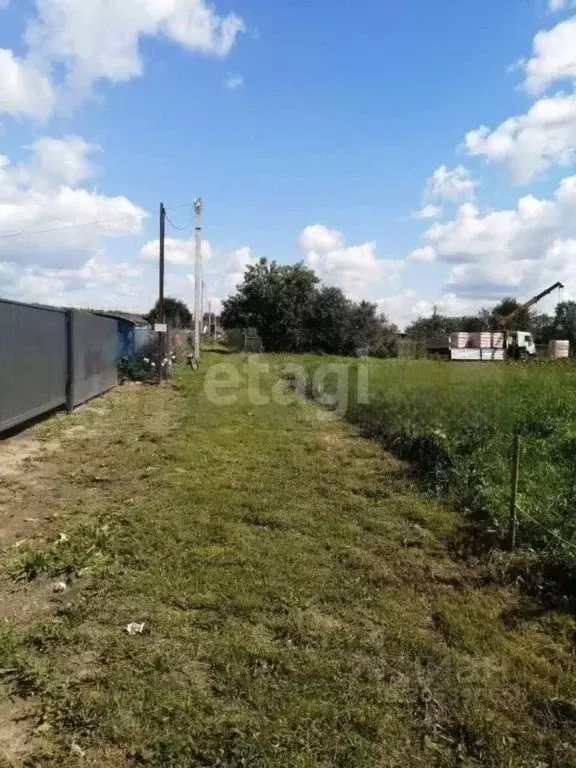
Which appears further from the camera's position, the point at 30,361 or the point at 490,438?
the point at 30,361

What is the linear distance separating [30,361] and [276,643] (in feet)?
21.7

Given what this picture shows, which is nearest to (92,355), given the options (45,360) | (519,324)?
(45,360)

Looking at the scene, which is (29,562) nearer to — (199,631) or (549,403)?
(199,631)

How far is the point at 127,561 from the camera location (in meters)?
4.08

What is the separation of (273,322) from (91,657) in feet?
131

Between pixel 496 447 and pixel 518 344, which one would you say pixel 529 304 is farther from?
pixel 496 447

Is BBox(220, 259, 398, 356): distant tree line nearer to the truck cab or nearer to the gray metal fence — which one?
the truck cab

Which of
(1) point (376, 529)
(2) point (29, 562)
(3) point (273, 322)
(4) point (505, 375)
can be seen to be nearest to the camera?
(2) point (29, 562)

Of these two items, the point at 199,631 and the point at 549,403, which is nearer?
the point at 199,631

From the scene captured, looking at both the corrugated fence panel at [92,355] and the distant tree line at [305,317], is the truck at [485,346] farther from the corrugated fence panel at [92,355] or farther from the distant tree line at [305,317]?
the corrugated fence panel at [92,355]

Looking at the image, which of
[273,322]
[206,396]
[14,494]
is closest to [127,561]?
[14,494]

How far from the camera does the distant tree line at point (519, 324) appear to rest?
5384 centimetres

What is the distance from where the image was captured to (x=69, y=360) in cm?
1050

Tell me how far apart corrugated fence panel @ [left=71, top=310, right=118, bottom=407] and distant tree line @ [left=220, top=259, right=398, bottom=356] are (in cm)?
2719
